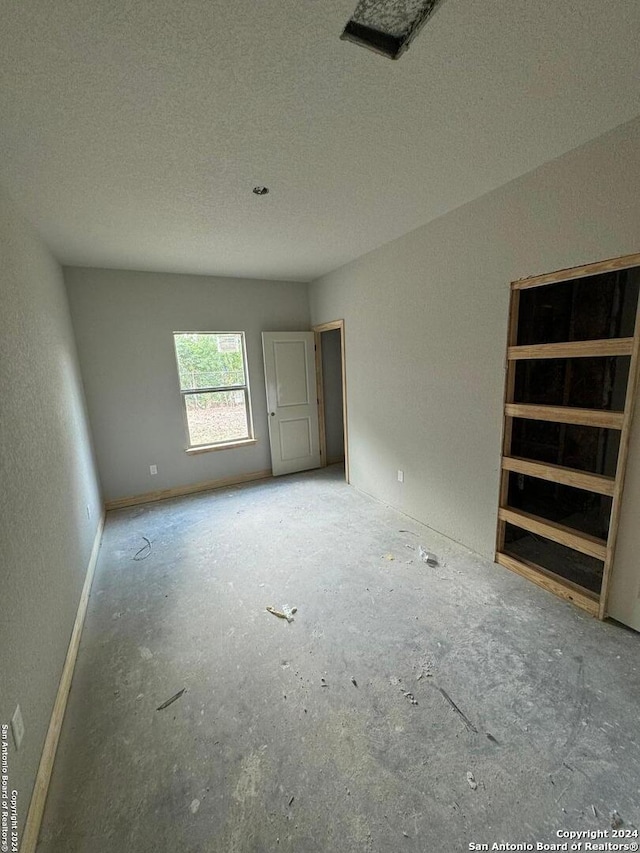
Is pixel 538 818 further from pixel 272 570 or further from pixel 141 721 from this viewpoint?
pixel 272 570

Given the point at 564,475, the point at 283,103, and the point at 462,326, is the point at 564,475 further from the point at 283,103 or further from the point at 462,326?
the point at 283,103

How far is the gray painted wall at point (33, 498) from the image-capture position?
120 centimetres

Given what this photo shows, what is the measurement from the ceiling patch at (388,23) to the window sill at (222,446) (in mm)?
3782

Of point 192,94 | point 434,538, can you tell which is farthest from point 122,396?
point 434,538

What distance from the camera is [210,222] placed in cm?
246

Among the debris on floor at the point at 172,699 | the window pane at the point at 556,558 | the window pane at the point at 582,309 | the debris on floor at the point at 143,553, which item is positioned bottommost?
the debris on floor at the point at 143,553

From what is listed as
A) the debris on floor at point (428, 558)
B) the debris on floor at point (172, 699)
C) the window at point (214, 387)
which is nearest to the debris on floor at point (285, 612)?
the debris on floor at point (172, 699)

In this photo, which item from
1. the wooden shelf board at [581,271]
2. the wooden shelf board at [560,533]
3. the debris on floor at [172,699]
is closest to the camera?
the debris on floor at [172,699]

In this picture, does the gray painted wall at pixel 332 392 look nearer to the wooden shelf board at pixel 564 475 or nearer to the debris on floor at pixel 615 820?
the wooden shelf board at pixel 564 475

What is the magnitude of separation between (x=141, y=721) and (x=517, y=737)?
1.56m

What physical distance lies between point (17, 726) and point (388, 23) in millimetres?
2564

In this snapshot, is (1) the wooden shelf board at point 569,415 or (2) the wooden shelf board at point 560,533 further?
(2) the wooden shelf board at point 560,533

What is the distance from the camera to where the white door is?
4.41 metres

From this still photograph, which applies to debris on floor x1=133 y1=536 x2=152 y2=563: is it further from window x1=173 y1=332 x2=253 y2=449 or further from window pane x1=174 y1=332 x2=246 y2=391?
window pane x1=174 y1=332 x2=246 y2=391
